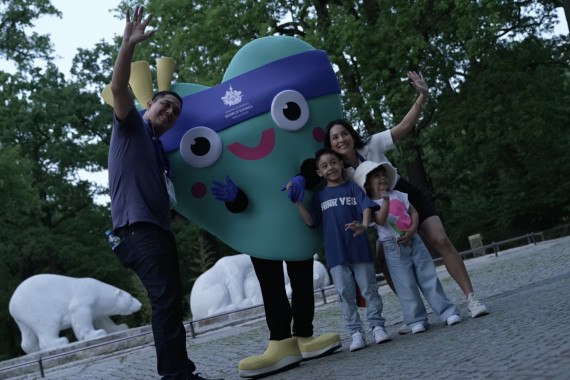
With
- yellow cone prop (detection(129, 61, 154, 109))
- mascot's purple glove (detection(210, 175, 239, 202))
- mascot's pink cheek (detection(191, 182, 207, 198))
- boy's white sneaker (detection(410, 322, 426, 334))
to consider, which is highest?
yellow cone prop (detection(129, 61, 154, 109))

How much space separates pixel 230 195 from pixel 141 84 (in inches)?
40.3

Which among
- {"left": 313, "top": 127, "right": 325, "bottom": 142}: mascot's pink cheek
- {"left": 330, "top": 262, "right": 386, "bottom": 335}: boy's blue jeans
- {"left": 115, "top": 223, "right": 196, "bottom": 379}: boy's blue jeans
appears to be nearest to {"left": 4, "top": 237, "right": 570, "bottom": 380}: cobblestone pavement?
{"left": 330, "top": 262, "right": 386, "bottom": 335}: boy's blue jeans

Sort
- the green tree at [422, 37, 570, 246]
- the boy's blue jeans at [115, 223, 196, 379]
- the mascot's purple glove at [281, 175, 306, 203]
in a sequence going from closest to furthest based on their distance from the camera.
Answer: the boy's blue jeans at [115, 223, 196, 379] < the mascot's purple glove at [281, 175, 306, 203] < the green tree at [422, 37, 570, 246]

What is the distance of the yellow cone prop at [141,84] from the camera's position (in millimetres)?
5316

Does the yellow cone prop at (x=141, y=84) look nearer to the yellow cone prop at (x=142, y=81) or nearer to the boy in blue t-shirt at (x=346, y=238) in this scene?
the yellow cone prop at (x=142, y=81)

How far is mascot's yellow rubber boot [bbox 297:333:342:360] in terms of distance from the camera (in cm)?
520

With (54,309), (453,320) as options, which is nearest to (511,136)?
(54,309)

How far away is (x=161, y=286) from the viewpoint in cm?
425

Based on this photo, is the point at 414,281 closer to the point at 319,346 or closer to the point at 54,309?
the point at 319,346

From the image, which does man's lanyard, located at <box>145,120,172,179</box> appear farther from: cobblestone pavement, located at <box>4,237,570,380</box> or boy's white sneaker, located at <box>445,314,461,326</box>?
boy's white sneaker, located at <box>445,314,461,326</box>

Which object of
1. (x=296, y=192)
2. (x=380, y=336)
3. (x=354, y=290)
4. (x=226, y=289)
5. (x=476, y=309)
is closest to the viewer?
(x=296, y=192)

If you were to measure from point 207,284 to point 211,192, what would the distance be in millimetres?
9444

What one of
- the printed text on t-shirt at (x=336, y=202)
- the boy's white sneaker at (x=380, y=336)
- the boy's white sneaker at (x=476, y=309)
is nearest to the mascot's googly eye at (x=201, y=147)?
the printed text on t-shirt at (x=336, y=202)

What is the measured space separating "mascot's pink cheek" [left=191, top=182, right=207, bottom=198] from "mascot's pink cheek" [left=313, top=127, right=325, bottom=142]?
2.87 ft
